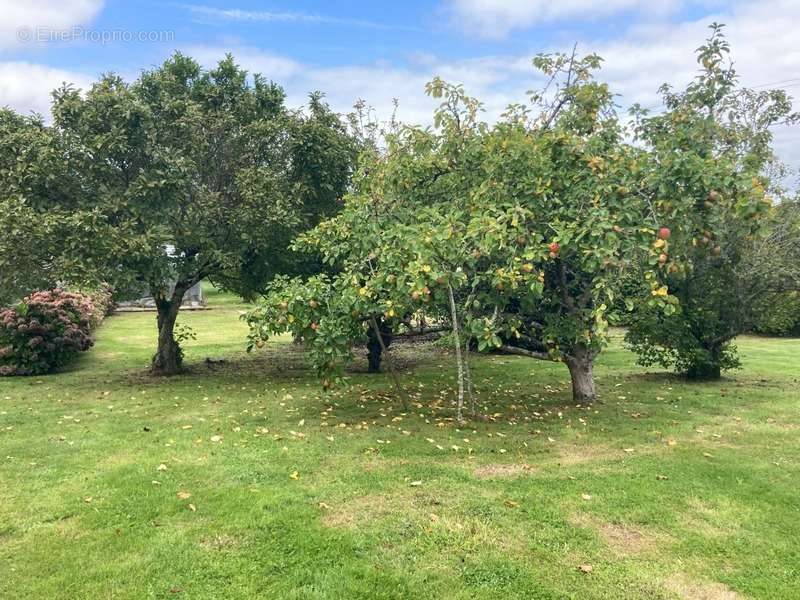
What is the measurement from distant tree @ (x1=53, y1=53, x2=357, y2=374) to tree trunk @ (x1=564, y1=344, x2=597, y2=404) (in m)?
5.00

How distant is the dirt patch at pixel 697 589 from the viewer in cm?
334

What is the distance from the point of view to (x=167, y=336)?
11.8 m

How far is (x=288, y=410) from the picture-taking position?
815 cm

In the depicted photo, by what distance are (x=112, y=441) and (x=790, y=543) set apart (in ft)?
20.7

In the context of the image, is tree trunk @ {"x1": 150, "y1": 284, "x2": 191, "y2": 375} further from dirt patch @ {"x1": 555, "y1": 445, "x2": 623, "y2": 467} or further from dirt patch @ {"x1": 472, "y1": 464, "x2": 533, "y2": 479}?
dirt patch @ {"x1": 555, "y1": 445, "x2": 623, "y2": 467}

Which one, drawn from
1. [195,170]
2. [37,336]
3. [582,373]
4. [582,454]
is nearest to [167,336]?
[37,336]

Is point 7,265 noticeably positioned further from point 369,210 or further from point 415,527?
point 415,527

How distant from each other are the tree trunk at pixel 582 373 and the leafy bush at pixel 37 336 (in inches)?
412

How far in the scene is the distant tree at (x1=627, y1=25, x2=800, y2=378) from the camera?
6102 millimetres

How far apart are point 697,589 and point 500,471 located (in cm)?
213

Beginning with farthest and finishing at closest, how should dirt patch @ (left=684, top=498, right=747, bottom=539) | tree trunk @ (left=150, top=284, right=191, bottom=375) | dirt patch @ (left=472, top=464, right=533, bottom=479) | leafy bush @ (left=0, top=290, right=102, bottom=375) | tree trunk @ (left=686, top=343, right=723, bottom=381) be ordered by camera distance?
1. leafy bush @ (left=0, top=290, right=102, bottom=375)
2. tree trunk @ (left=150, top=284, right=191, bottom=375)
3. tree trunk @ (left=686, top=343, right=723, bottom=381)
4. dirt patch @ (left=472, top=464, right=533, bottom=479)
5. dirt patch @ (left=684, top=498, right=747, bottom=539)

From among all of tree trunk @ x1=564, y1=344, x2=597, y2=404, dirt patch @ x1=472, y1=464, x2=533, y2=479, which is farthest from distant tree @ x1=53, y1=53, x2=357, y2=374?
dirt patch @ x1=472, y1=464, x2=533, y2=479

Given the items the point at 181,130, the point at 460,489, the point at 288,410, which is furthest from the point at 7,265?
the point at 460,489

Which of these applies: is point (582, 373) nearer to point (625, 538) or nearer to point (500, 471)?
point (500, 471)
